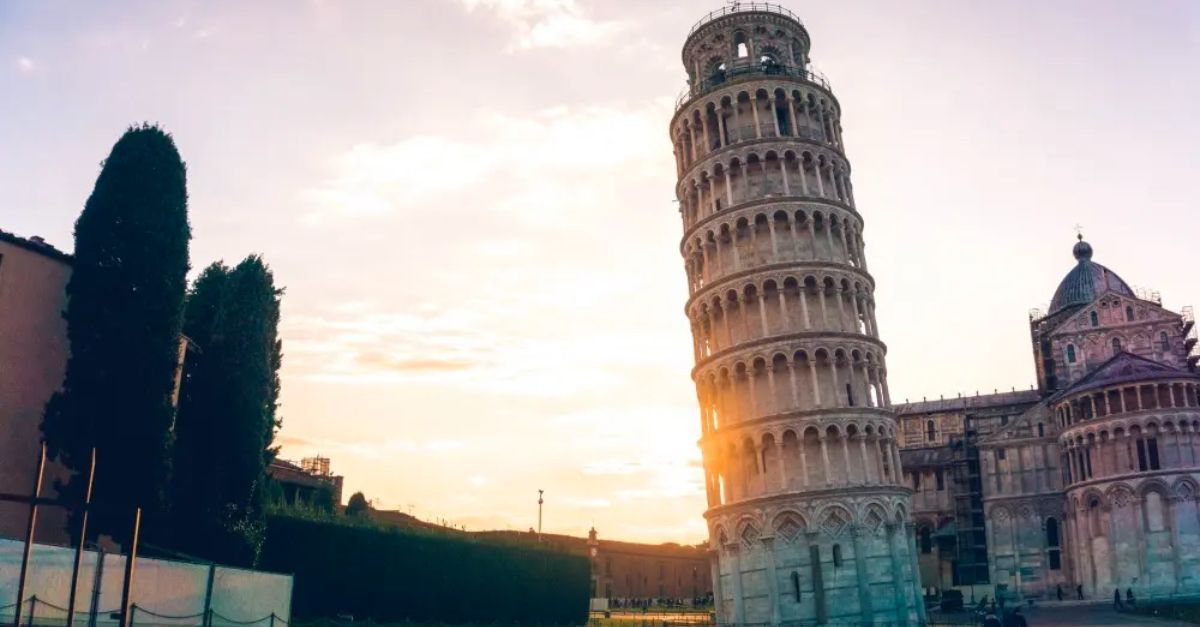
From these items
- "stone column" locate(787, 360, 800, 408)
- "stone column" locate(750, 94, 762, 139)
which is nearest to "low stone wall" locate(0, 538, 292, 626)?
"stone column" locate(787, 360, 800, 408)

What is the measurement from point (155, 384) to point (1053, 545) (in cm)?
6136

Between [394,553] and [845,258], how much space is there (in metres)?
27.2

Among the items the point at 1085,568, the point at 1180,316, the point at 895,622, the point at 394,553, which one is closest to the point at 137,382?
the point at 394,553

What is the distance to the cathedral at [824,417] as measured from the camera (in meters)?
42.4

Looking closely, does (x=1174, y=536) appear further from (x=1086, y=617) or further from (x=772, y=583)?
(x=772, y=583)

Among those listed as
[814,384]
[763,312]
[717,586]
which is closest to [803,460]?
[814,384]

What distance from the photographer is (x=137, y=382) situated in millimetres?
29188

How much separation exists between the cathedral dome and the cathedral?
700 cm

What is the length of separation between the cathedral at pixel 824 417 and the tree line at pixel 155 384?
2309 cm

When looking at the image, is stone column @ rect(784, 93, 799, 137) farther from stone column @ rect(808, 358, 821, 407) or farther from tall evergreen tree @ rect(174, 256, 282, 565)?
tall evergreen tree @ rect(174, 256, 282, 565)

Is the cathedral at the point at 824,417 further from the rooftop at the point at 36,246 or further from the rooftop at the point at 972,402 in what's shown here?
the rooftop at the point at 36,246

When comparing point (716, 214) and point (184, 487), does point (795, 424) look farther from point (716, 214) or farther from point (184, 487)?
point (184, 487)

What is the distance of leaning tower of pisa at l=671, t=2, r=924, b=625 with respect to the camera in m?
42.0

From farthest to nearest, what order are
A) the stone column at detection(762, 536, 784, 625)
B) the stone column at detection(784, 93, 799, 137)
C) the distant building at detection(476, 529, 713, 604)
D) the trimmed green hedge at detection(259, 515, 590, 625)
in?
the distant building at detection(476, 529, 713, 604) → the stone column at detection(784, 93, 799, 137) → the stone column at detection(762, 536, 784, 625) → the trimmed green hedge at detection(259, 515, 590, 625)
